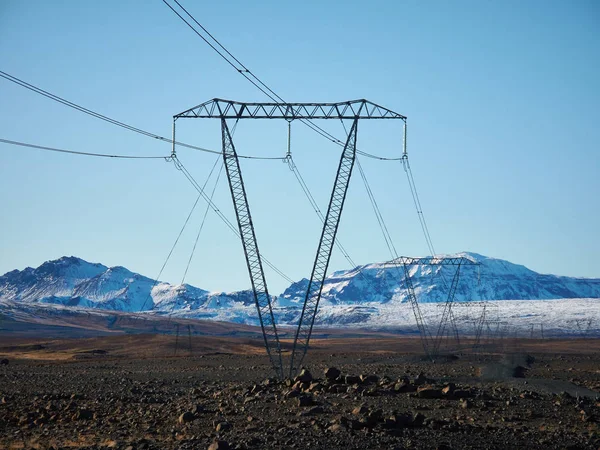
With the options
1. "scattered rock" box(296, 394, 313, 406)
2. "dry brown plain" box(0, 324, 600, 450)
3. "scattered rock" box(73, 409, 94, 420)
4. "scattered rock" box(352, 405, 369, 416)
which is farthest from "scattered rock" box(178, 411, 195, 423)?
"scattered rock" box(352, 405, 369, 416)

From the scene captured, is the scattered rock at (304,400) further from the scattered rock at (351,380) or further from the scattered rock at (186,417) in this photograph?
the scattered rock at (351,380)

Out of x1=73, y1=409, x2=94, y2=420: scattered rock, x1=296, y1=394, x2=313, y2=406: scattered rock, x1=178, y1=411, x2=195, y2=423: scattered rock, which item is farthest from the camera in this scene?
x1=73, y1=409, x2=94, y2=420: scattered rock

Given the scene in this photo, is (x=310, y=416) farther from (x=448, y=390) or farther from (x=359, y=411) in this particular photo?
(x=448, y=390)

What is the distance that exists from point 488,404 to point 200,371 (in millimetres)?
39284

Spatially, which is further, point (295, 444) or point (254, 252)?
point (254, 252)

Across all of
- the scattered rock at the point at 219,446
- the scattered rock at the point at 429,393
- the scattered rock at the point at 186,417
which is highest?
the scattered rock at the point at 429,393

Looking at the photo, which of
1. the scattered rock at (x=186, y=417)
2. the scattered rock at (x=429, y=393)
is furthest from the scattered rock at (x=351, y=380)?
the scattered rock at (x=186, y=417)

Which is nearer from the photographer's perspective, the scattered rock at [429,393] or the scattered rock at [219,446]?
the scattered rock at [219,446]

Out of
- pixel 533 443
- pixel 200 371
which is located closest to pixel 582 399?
pixel 533 443

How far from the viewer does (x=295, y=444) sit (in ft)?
93.4

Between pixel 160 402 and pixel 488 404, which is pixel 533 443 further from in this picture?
pixel 160 402

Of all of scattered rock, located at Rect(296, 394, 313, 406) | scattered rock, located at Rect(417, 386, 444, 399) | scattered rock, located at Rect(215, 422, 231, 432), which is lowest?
scattered rock, located at Rect(215, 422, 231, 432)

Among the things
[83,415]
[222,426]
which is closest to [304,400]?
[222,426]

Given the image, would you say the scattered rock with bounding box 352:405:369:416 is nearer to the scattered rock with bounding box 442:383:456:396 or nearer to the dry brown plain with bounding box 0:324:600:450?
the dry brown plain with bounding box 0:324:600:450
